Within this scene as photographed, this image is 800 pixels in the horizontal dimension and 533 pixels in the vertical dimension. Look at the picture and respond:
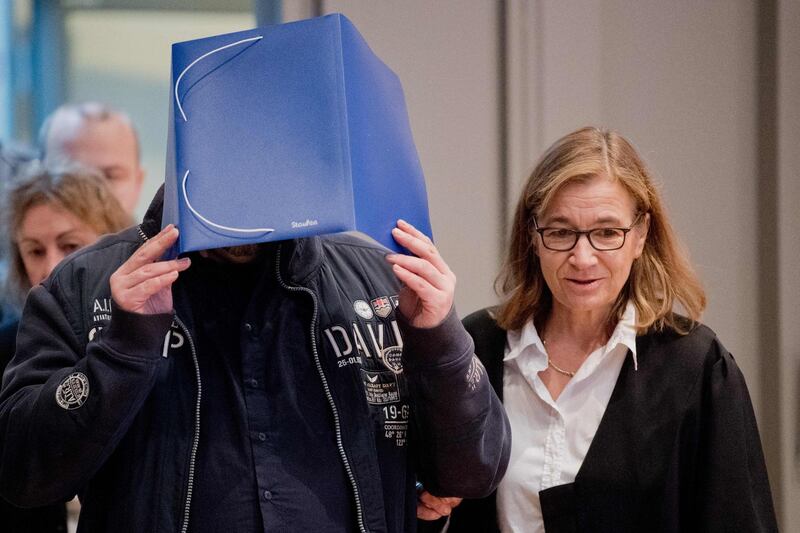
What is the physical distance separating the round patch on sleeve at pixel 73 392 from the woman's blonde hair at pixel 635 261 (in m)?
0.92

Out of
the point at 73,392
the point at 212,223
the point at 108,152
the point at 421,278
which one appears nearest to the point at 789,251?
the point at 421,278

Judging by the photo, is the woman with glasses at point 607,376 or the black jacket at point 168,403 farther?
the woman with glasses at point 607,376

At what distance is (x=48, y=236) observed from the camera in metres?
2.38

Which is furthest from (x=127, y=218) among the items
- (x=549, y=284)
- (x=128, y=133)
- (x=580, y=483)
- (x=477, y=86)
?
(x=580, y=483)

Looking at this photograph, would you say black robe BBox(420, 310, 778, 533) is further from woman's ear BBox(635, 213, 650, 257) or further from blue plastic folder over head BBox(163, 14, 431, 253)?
blue plastic folder over head BBox(163, 14, 431, 253)

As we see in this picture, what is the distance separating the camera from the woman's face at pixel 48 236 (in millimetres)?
2383

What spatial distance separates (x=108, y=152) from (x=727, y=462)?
2002 mm

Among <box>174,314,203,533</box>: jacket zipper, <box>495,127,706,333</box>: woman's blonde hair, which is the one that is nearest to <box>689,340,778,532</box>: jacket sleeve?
<box>495,127,706,333</box>: woman's blonde hair

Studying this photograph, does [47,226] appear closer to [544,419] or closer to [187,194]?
[187,194]

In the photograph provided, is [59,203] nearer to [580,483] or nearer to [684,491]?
[580,483]

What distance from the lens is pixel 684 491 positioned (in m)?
1.83

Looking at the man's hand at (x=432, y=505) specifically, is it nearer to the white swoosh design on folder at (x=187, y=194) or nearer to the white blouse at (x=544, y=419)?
the white blouse at (x=544, y=419)

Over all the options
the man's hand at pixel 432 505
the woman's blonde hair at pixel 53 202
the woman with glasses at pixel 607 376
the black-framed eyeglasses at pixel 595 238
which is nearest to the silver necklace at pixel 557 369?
the woman with glasses at pixel 607 376

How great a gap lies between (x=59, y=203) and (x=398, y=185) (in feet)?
3.86
